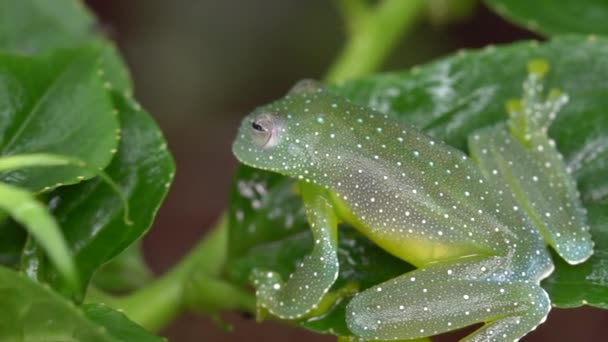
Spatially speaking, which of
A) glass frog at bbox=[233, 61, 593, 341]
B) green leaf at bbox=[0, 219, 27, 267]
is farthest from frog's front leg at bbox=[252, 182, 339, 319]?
green leaf at bbox=[0, 219, 27, 267]

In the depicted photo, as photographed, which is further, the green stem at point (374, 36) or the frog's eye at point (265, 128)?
the green stem at point (374, 36)

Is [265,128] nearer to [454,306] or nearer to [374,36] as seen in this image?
[454,306]

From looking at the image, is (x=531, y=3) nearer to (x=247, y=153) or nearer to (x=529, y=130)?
(x=529, y=130)

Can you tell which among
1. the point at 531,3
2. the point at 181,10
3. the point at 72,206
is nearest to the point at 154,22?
the point at 181,10

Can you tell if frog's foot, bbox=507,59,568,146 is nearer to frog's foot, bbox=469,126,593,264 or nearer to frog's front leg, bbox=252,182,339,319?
frog's foot, bbox=469,126,593,264

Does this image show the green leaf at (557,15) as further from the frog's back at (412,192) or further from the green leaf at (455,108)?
the frog's back at (412,192)

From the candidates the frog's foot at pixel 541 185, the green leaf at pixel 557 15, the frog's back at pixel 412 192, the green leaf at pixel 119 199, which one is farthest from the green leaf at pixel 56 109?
the green leaf at pixel 557 15
